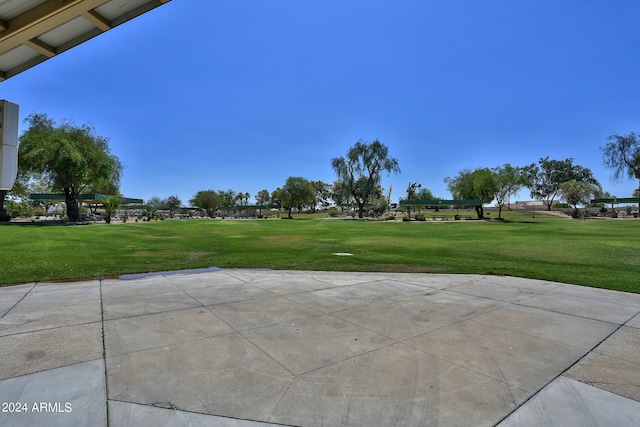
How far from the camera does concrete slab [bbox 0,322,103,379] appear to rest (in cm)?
369

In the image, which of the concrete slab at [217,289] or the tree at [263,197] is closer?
the concrete slab at [217,289]

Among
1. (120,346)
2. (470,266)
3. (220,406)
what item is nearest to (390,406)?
(220,406)

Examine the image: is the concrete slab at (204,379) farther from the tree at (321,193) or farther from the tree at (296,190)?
the tree at (321,193)

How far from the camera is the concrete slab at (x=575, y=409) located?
2844mm

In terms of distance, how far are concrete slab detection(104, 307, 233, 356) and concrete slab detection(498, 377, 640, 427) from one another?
144 inches

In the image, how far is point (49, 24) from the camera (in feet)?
15.5

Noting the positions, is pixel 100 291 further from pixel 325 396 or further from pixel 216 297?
pixel 325 396

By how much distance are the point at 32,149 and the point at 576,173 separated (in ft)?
466

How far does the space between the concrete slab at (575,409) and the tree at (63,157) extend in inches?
1956

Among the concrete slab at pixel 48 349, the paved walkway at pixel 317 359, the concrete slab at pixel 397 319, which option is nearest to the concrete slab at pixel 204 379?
the paved walkway at pixel 317 359

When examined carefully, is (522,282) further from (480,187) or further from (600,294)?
(480,187)

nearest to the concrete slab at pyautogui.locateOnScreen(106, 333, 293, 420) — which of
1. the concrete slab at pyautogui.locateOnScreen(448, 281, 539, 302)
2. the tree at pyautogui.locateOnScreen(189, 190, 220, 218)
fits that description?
the concrete slab at pyautogui.locateOnScreen(448, 281, 539, 302)

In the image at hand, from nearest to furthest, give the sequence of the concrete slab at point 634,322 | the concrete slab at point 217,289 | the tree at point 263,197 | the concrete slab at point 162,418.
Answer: the concrete slab at point 162,418 → the concrete slab at point 634,322 → the concrete slab at point 217,289 → the tree at point 263,197

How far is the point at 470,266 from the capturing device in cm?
1138
